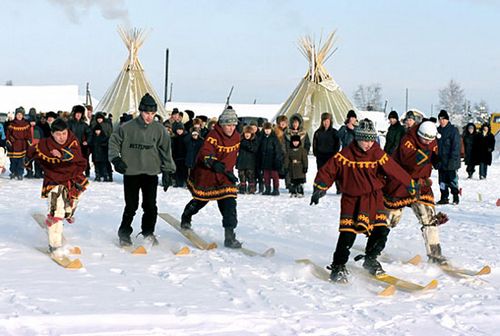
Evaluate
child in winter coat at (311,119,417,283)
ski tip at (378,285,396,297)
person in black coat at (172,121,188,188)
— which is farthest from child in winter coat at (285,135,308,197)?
ski tip at (378,285,396,297)

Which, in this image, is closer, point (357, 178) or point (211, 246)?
point (357, 178)

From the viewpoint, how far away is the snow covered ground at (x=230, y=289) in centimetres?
430

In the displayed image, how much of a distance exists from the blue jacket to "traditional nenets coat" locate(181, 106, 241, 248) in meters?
5.11

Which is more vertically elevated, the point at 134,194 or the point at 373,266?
the point at 134,194

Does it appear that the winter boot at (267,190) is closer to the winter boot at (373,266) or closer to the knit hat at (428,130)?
the knit hat at (428,130)

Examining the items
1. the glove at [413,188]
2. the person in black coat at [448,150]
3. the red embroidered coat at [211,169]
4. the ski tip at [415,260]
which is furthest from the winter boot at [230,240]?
the person in black coat at [448,150]

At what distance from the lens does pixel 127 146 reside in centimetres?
695

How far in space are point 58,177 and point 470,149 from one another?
46.9ft

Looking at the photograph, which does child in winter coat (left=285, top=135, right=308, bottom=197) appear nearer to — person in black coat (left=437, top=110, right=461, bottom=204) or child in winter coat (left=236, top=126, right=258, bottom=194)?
child in winter coat (left=236, top=126, right=258, bottom=194)

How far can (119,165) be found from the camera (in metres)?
6.72

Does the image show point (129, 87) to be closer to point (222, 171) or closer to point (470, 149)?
point (470, 149)

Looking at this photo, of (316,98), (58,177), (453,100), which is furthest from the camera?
(453,100)

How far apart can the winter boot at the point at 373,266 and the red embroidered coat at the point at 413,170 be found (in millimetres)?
661

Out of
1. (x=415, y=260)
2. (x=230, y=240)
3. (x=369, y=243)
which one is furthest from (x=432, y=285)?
(x=230, y=240)
